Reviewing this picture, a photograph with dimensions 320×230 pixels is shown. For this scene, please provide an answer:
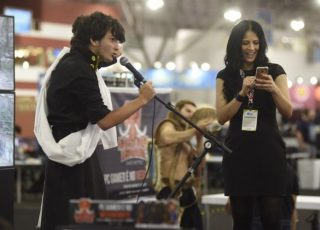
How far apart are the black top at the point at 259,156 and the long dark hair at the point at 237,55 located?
0.14 metres

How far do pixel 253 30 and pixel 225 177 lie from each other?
0.78 meters

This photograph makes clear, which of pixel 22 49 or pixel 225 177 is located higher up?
pixel 22 49

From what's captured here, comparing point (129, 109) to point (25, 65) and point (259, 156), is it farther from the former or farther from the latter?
point (25, 65)

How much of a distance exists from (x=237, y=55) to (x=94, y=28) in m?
0.82

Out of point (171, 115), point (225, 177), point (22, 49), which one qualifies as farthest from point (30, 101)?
point (225, 177)

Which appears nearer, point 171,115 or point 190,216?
point 190,216

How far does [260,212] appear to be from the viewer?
11.8 feet

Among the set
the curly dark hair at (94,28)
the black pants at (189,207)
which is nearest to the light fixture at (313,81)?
the black pants at (189,207)

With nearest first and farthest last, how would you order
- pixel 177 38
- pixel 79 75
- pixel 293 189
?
pixel 79 75
pixel 293 189
pixel 177 38

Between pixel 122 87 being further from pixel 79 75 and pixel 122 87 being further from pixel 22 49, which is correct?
pixel 22 49

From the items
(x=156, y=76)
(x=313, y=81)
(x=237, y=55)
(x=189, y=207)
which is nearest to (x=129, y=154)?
(x=189, y=207)

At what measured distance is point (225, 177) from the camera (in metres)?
3.67

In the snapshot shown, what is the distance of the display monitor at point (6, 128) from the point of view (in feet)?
14.4

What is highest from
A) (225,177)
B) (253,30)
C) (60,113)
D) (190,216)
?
(253,30)
